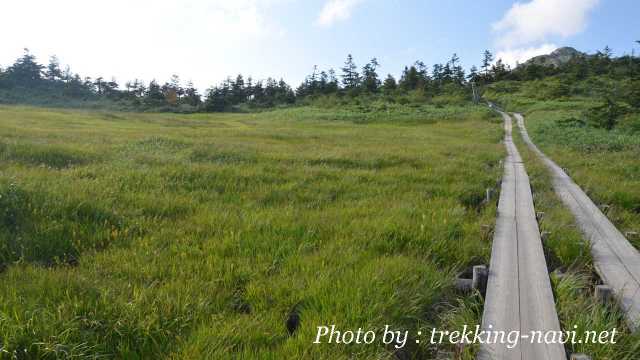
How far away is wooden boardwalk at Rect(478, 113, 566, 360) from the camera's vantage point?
9.21ft

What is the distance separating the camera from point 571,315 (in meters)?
3.48

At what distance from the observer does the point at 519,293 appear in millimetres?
3621

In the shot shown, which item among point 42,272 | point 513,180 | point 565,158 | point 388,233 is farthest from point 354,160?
point 42,272

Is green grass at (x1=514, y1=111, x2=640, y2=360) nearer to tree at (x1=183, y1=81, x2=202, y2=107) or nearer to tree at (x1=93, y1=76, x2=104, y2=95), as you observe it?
tree at (x1=183, y1=81, x2=202, y2=107)

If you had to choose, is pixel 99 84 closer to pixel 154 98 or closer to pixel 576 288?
pixel 154 98

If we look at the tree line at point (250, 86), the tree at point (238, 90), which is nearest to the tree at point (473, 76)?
the tree line at point (250, 86)

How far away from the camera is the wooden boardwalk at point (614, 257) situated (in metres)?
3.69

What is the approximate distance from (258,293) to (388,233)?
2376 mm

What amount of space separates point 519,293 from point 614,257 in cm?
223

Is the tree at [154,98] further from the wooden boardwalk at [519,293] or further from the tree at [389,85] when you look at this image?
the wooden boardwalk at [519,293]

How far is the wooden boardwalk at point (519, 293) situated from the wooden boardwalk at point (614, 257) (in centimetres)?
67

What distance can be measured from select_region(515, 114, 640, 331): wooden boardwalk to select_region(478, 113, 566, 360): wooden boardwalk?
67 centimetres

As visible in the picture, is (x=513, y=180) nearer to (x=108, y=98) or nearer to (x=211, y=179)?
(x=211, y=179)

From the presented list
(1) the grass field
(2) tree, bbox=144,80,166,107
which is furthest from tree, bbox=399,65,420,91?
(1) the grass field
